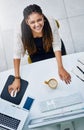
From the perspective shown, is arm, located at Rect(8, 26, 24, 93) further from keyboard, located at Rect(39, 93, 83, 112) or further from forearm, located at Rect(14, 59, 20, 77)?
keyboard, located at Rect(39, 93, 83, 112)

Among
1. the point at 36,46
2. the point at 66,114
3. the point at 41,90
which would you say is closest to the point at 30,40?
the point at 36,46

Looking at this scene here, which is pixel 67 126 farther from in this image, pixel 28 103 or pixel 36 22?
pixel 36 22

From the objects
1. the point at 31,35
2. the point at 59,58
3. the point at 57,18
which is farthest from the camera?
the point at 57,18

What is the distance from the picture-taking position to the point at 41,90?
4.94ft

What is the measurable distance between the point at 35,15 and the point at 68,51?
0.53 m

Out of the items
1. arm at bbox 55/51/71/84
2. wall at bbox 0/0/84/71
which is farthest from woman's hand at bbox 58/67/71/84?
wall at bbox 0/0/84/71

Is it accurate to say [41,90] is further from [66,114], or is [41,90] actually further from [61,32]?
[61,32]

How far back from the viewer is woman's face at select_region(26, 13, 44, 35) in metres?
1.67

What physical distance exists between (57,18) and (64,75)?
28.3 inches

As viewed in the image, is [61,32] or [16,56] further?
[61,32]

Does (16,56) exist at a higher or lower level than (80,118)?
higher

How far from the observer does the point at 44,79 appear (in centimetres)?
154

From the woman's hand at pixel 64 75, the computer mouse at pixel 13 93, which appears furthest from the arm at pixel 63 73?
the computer mouse at pixel 13 93

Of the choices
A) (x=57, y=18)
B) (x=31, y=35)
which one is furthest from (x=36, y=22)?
(x=57, y=18)
